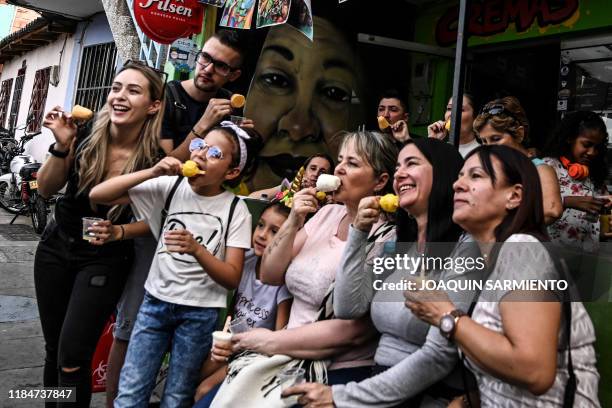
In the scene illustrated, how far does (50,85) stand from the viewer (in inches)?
590

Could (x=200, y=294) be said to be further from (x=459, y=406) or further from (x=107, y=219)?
(x=459, y=406)

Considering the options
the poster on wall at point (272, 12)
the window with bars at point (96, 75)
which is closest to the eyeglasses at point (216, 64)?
the poster on wall at point (272, 12)

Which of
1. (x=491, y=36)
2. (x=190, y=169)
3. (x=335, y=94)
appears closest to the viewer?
(x=190, y=169)

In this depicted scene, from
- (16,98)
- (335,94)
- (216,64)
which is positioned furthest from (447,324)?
(16,98)

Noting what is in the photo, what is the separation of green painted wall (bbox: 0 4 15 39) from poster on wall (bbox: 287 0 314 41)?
21.8 metres

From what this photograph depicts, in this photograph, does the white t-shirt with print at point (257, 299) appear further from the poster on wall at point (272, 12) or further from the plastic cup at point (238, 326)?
the poster on wall at point (272, 12)

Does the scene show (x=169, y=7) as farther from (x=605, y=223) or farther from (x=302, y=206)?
(x=605, y=223)

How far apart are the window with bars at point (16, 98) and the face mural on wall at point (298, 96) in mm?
15431

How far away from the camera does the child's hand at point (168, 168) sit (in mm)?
2852

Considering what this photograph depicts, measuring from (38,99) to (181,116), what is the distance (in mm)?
14306

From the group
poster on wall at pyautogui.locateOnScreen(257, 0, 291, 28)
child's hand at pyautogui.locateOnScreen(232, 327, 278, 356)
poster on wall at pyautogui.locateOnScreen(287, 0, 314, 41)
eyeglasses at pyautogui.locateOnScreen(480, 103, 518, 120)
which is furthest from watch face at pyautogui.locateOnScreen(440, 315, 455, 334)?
poster on wall at pyautogui.locateOnScreen(257, 0, 291, 28)

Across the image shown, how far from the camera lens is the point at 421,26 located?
6.85m

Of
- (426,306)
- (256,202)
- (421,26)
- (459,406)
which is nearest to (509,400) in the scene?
(459,406)

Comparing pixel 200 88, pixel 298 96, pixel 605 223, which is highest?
pixel 298 96
